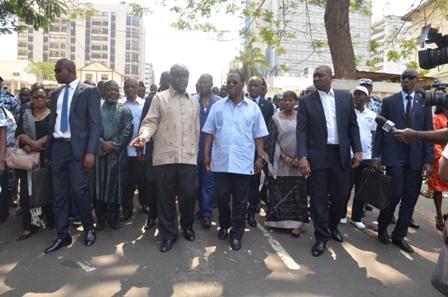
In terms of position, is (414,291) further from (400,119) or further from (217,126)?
(217,126)

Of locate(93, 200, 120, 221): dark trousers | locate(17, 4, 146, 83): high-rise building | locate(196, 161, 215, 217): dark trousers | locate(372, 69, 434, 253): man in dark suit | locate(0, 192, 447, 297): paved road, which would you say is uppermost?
locate(17, 4, 146, 83): high-rise building

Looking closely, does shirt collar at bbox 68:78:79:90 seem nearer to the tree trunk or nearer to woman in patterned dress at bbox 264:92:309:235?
woman in patterned dress at bbox 264:92:309:235

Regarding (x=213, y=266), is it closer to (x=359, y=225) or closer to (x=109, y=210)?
(x=109, y=210)

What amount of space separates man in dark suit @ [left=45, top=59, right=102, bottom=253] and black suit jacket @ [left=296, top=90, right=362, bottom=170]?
247cm

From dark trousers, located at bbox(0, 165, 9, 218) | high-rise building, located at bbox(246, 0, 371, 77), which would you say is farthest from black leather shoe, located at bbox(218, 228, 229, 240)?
high-rise building, located at bbox(246, 0, 371, 77)

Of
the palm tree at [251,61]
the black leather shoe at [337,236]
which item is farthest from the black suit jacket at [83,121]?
the palm tree at [251,61]

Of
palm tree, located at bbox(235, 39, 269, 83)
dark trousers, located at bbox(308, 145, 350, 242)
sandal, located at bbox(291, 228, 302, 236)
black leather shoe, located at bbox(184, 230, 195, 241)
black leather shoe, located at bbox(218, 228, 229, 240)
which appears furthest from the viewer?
palm tree, located at bbox(235, 39, 269, 83)

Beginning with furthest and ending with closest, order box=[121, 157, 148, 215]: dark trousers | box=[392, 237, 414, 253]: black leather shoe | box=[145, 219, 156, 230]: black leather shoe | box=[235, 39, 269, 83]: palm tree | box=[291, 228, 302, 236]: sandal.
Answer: box=[235, 39, 269, 83]: palm tree
box=[121, 157, 148, 215]: dark trousers
box=[145, 219, 156, 230]: black leather shoe
box=[291, 228, 302, 236]: sandal
box=[392, 237, 414, 253]: black leather shoe

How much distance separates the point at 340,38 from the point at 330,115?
19.3ft

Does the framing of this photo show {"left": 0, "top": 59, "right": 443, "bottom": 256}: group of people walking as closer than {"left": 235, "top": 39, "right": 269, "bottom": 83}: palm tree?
Yes

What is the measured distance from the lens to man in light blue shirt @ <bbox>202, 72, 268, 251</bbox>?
→ 14.8 ft

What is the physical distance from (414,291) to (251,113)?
8.43ft

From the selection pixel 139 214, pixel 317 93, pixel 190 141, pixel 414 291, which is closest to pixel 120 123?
pixel 190 141

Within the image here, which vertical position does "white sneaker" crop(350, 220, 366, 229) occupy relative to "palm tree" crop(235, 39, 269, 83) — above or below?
below
